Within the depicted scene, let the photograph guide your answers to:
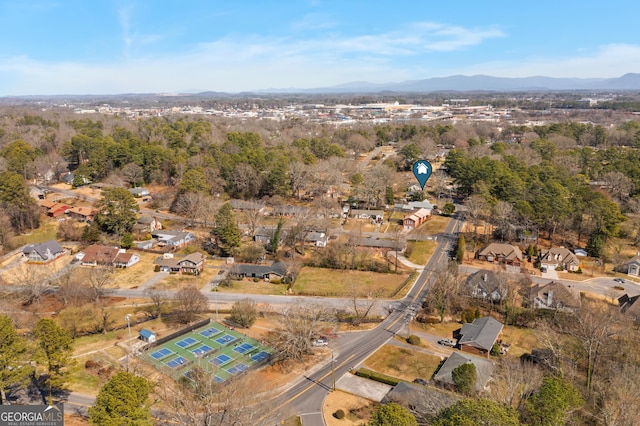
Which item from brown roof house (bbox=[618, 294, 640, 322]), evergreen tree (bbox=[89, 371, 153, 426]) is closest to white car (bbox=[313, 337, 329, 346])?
evergreen tree (bbox=[89, 371, 153, 426])

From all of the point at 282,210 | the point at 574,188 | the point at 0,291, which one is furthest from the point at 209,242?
the point at 574,188

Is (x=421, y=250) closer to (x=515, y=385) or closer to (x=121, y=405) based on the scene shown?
(x=515, y=385)

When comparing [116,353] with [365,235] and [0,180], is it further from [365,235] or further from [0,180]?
[0,180]

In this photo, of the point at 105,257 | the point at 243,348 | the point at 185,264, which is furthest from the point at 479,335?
the point at 105,257

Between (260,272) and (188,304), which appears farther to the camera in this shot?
(260,272)

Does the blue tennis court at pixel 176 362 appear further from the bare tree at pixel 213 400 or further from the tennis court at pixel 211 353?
the bare tree at pixel 213 400

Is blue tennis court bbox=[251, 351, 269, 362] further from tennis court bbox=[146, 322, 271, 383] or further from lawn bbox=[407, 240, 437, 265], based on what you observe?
lawn bbox=[407, 240, 437, 265]
